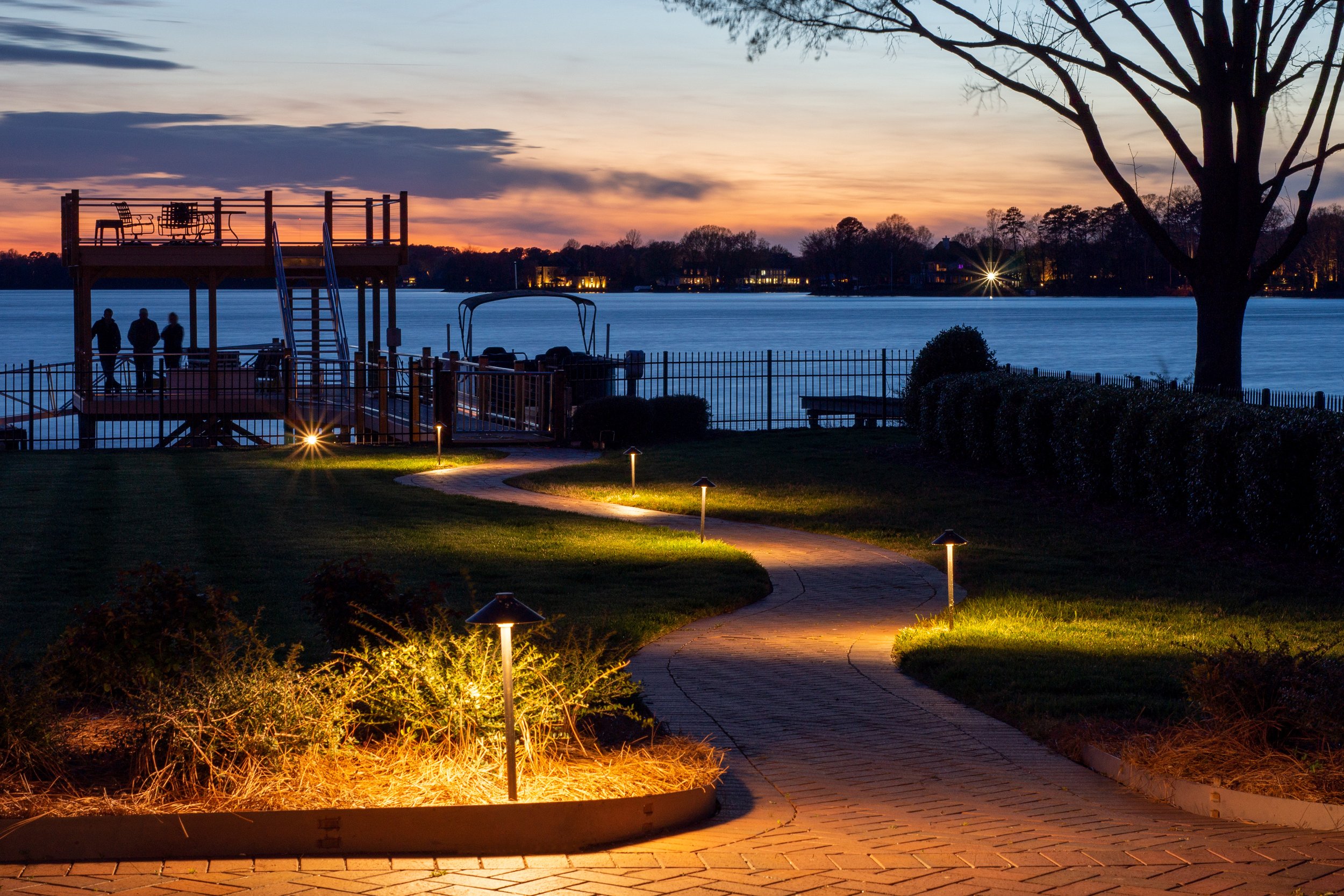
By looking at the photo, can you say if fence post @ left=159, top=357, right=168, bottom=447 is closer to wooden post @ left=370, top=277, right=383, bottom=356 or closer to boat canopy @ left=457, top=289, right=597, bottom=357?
wooden post @ left=370, top=277, right=383, bottom=356

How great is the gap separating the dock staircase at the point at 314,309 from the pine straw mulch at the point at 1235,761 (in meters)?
20.7

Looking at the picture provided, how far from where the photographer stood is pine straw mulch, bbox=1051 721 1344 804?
Result: 18.1ft

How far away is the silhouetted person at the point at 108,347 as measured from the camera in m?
28.3

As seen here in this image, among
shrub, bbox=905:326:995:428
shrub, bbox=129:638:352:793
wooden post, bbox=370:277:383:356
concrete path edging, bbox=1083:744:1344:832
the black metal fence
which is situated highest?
wooden post, bbox=370:277:383:356

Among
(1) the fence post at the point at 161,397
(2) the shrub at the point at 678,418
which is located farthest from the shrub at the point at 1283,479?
(1) the fence post at the point at 161,397

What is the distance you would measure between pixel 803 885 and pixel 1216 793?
213 cm

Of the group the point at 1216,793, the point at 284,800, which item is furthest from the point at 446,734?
the point at 1216,793

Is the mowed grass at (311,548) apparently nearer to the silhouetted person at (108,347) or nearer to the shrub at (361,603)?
the shrub at (361,603)

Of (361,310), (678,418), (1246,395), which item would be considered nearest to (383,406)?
(678,418)

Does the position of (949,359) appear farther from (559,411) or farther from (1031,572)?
(1031,572)

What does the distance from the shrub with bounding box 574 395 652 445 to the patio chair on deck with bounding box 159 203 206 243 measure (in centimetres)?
1161

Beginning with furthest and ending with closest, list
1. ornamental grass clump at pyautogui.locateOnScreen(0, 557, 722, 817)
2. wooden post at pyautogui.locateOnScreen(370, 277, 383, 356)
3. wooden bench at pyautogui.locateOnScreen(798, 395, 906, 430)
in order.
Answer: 1. wooden post at pyautogui.locateOnScreen(370, 277, 383, 356)
2. wooden bench at pyautogui.locateOnScreen(798, 395, 906, 430)
3. ornamental grass clump at pyautogui.locateOnScreen(0, 557, 722, 817)

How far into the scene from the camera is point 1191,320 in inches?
6526

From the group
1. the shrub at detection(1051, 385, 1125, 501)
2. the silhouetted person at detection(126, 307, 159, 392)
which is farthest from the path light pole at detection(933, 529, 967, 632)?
the silhouetted person at detection(126, 307, 159, 392)
